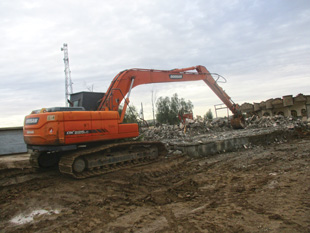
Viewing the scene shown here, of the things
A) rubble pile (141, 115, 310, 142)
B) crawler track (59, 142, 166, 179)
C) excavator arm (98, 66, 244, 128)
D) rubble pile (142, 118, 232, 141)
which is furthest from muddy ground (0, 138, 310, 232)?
rubble pile (141, 115, 310, 142)

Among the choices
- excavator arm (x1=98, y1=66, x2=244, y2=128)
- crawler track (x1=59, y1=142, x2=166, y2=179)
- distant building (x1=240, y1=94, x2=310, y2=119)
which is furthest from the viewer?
distant building (x1=240, y1=94, x2=310, y2=119)

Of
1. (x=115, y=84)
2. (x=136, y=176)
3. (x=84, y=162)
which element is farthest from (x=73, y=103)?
(x=136, y=176)

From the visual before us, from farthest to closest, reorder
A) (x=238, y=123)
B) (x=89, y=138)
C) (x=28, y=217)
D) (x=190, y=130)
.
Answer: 1. (x=238, y=123)
2. (x=190, y=130)
3. (x=89, y=138)
4. (x=28, y=217)

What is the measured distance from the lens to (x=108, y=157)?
7371 millimetres

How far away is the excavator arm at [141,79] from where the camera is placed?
320 inches

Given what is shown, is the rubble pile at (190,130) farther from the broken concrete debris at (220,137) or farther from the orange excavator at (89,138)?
the orange excavator at (89,138)

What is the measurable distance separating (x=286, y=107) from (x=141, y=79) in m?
15.9

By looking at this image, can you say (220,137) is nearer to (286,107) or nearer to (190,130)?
(190,130)

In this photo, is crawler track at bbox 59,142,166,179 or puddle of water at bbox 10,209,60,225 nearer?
puddle of water at bbox 10,209,60,225

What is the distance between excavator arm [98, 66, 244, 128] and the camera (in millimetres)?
8117

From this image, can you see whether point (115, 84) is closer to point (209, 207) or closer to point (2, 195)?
point (2, 195)

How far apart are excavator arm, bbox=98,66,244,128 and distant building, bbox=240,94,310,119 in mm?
8207

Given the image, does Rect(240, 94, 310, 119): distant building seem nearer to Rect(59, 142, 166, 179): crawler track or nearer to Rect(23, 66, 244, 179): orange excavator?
Rect(59, 142, 166, 179): crawler track

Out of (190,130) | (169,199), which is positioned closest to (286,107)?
(190,130)
